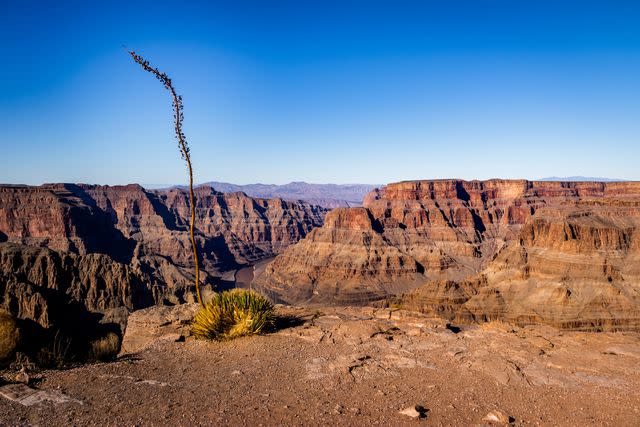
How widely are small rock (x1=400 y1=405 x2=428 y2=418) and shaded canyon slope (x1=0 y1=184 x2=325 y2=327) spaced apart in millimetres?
42633

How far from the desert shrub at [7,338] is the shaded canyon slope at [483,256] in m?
49.5

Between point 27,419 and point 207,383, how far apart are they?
9.98 ft

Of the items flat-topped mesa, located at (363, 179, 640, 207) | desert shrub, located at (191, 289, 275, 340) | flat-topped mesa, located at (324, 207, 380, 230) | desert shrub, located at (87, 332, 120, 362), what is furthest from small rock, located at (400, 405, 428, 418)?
flat-topped mesa, located at (363, 179, 640, 207)

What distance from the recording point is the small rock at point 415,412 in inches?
268

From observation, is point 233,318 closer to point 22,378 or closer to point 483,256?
point 22,378

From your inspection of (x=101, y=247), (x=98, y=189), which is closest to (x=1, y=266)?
(x=101, y=247)

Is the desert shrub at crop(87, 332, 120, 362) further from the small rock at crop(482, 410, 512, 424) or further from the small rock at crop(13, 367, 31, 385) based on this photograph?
the small rock at crop(482, 410, 512, 424)

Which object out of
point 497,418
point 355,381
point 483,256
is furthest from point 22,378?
point 483,256

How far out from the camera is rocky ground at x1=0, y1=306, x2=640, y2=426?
6.82 metres

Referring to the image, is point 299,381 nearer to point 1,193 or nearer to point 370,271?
point 370,271

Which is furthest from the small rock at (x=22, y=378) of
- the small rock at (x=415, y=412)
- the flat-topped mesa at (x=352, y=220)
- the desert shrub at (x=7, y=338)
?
the flat-topped mesa at (x=352, y=220)

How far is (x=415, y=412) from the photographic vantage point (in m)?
6.85

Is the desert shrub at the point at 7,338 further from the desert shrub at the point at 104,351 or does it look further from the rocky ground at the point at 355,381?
the desert shrub at the point at 104,351

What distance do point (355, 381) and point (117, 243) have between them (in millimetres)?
122004
